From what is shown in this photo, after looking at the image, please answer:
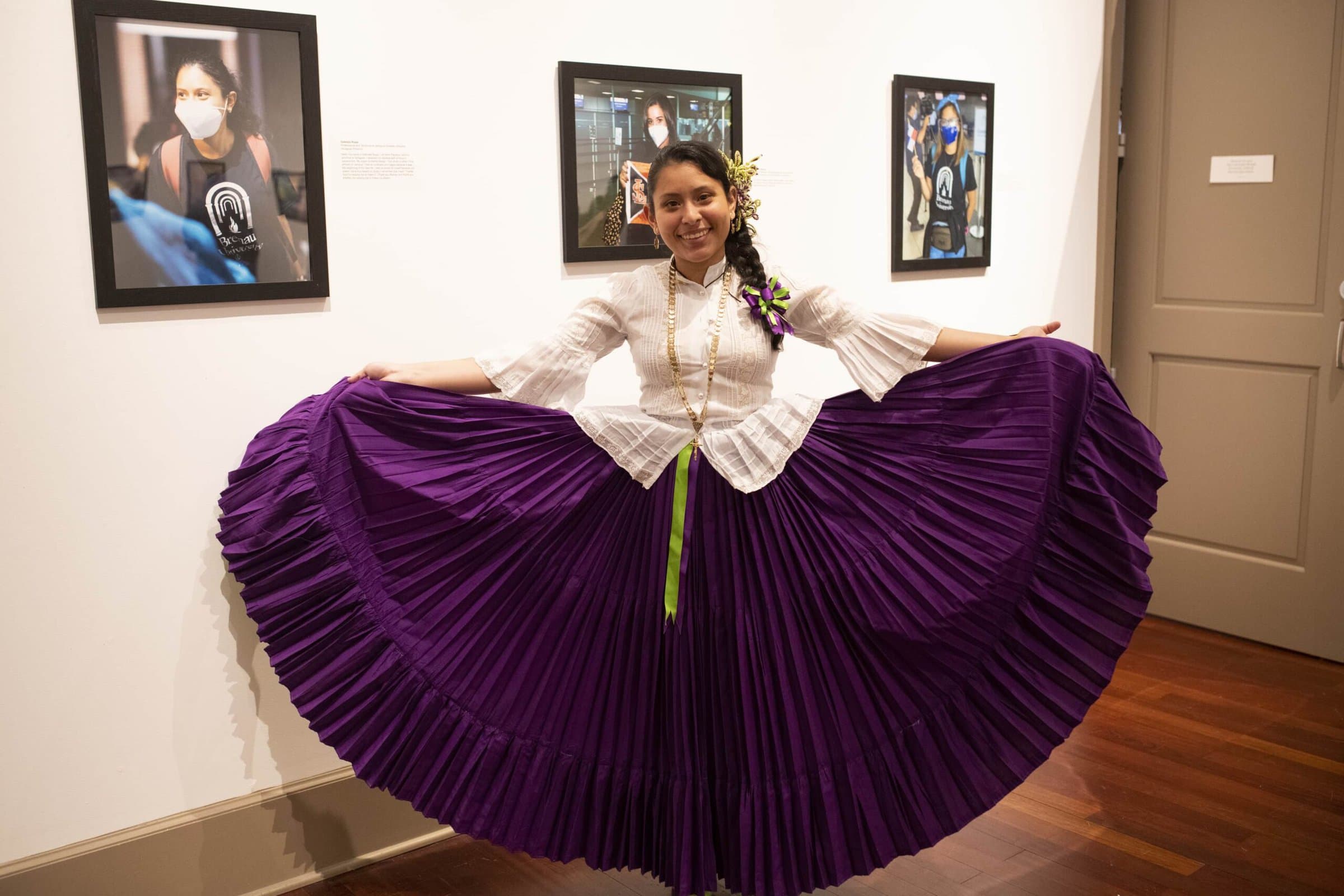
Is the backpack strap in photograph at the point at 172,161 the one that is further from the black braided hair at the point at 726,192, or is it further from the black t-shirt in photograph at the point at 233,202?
the black braided hair at the point at 726,192

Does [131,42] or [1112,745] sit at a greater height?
[131,42]

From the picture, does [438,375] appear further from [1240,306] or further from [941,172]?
[1240,306]

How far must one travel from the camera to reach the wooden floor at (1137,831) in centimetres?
271

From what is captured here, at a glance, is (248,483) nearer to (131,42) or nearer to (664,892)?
(131,42)

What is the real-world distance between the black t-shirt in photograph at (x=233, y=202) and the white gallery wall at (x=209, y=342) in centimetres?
12

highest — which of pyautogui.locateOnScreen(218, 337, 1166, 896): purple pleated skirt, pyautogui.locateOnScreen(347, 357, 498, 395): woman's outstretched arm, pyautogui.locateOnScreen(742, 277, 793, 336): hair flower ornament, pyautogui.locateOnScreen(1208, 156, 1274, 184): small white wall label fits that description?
pyautogui.locateOnScreen(1208, 156, 1274, 184): small white wall label

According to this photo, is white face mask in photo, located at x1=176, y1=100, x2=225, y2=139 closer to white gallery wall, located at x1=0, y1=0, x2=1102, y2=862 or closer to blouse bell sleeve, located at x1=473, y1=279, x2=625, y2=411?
white gallery wall, located at x1=0, y1=0, x2=1102, y2=862

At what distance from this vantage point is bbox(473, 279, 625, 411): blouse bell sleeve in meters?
2.49

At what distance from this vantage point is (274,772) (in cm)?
279

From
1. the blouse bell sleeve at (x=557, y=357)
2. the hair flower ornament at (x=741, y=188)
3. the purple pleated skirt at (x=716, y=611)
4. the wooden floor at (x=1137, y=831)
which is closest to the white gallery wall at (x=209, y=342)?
the purple pleated skirt at (x=716, y=611)

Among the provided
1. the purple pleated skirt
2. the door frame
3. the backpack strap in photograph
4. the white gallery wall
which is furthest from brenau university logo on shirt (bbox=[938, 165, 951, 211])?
the backpack strap in photograph

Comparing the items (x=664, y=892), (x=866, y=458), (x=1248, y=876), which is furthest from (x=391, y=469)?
(x=1248, y=876)

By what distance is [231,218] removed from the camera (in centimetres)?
254

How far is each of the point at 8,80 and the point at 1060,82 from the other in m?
3.24
